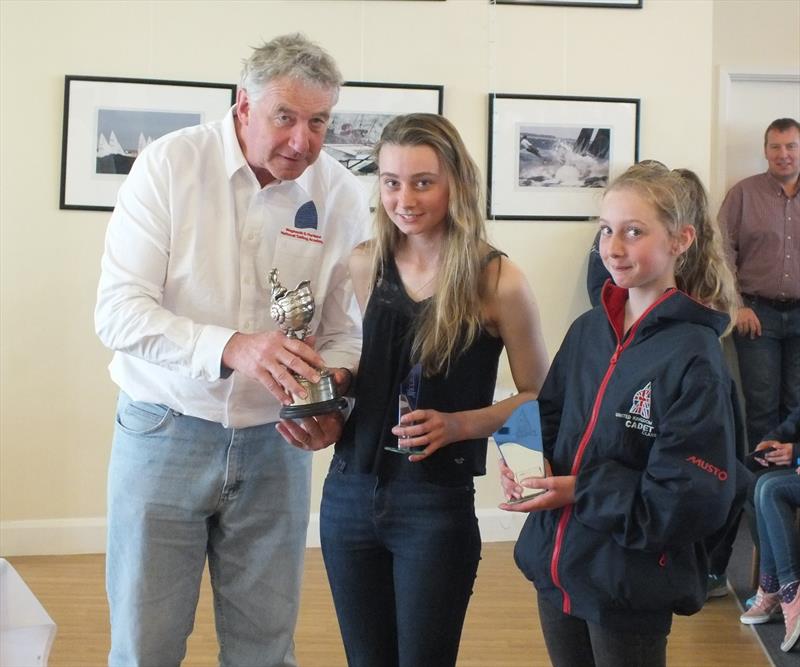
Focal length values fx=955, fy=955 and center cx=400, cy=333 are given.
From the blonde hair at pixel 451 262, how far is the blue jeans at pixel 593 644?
54 centimetres

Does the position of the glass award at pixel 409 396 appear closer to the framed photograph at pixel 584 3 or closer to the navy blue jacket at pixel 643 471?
the navy blue jacket at pixel 643 471

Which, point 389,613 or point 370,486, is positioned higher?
point 370,486

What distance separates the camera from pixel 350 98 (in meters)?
4.65

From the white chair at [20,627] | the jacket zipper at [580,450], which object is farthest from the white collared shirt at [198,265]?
the white chair at [20,627]

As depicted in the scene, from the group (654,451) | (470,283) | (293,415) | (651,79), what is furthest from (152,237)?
(651,79)

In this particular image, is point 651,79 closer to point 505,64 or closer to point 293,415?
point 505,64

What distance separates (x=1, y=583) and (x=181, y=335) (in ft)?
2.32

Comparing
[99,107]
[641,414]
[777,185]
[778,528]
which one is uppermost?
[99,107]

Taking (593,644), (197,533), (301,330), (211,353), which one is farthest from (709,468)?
(197,533)

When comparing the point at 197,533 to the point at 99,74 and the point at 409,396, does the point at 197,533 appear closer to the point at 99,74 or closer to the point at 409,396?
the point at 409,396

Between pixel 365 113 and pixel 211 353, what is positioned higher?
A: pixel 365 113

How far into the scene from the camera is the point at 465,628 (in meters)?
3.69

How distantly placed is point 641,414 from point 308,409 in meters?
0.61

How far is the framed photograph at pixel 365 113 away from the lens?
4.64m
